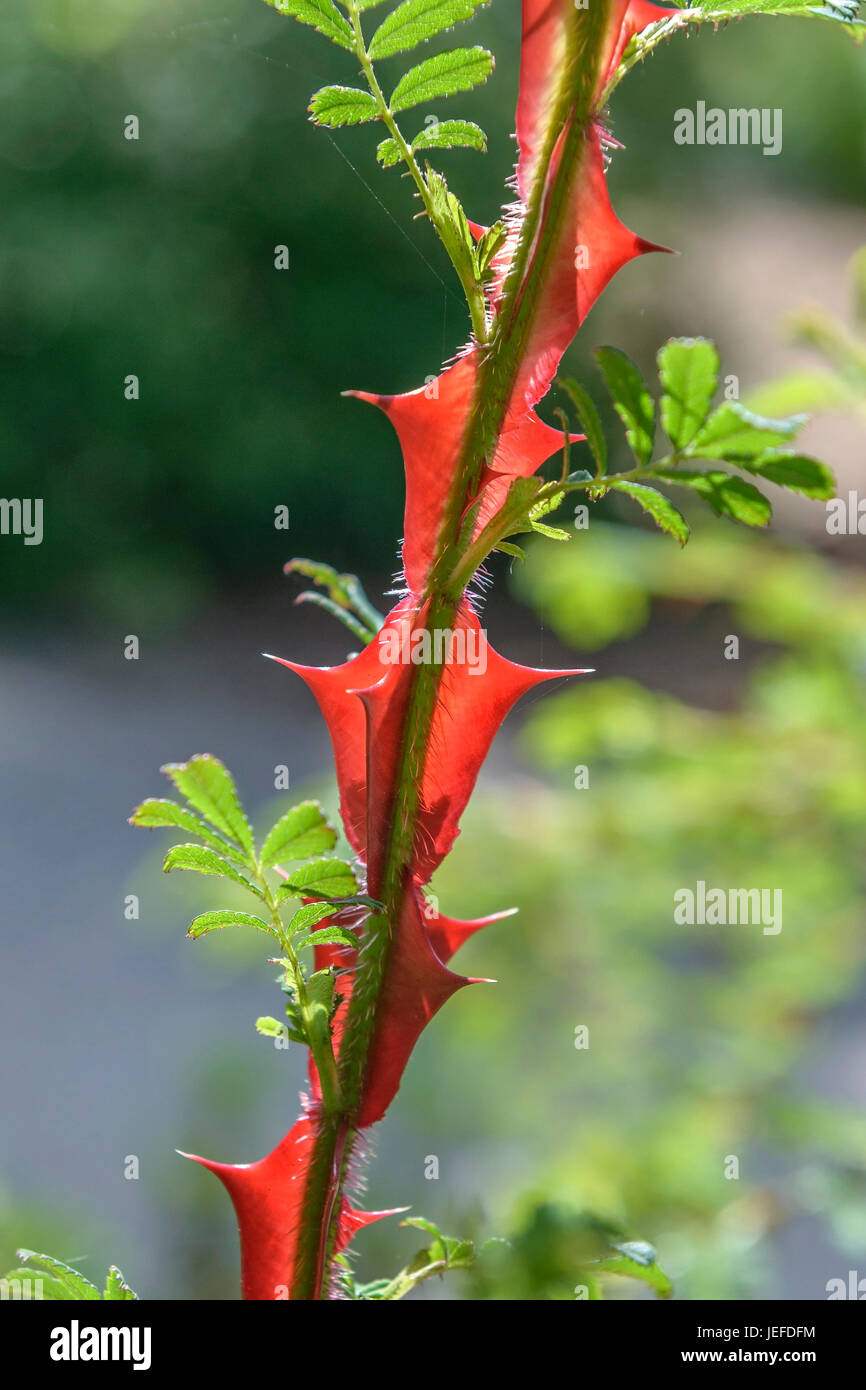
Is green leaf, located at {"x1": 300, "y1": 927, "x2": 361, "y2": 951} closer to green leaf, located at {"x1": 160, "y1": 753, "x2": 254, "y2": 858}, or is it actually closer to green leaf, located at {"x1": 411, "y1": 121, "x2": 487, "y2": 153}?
green leaf, located at {"x1": 160, "y1": 753, "x2": 254, "y2": 858}

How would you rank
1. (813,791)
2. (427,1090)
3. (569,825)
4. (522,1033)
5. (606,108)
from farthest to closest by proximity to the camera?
(427,1090)
(522,1033)
(569,825)
(813,791)
(606,108)

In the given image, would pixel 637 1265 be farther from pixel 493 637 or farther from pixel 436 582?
pixel 493 637

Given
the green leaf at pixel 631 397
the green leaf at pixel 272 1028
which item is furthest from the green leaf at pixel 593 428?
the green leaf at pixel 272 1028

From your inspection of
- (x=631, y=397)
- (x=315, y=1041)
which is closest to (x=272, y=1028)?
(x=315, y=1041)

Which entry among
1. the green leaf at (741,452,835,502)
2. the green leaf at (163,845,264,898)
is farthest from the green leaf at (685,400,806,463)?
the green leaf at (163,845,264,898)
